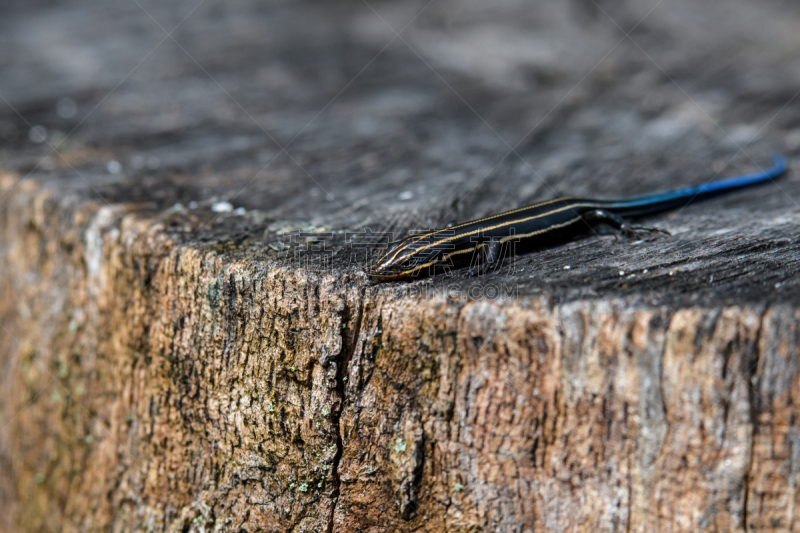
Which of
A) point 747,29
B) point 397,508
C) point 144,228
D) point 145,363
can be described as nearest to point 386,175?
point 144,228

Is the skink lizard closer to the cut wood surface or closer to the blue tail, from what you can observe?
the blue tail

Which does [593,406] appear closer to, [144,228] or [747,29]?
[144,228]

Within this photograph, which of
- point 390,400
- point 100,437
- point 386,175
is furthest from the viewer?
point 386,175

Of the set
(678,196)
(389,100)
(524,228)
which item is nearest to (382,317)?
(524,228)

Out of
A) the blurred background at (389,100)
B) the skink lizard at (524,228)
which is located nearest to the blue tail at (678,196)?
the skink lizard at (524,228)

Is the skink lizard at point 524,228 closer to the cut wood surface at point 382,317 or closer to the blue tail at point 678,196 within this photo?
the blue tail at point 678,196

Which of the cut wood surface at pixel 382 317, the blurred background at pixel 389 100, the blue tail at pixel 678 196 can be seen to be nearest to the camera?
the cut wood surface at pixel 382 317
